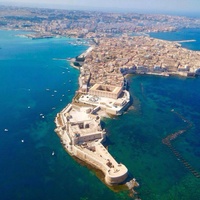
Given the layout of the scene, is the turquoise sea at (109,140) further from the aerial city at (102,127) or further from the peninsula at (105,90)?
the peninsula at (105,90)

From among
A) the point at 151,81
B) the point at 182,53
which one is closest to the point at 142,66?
the point at 151,81

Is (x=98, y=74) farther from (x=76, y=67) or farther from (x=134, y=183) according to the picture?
(x=134, y=183)

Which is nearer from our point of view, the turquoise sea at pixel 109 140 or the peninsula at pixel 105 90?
the turquoise sea at pixel 109 140

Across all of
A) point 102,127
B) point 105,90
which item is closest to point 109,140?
point 102,127

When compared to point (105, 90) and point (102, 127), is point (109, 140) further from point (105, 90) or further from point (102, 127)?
point (105, 90)

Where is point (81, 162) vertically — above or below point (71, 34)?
above

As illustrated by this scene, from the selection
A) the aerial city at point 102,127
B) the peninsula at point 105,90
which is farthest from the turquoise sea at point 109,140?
the peninsula at point 105,90

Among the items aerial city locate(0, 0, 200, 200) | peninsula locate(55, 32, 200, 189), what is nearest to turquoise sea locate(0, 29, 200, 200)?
aerial city locate(0, 0, 200, 200)

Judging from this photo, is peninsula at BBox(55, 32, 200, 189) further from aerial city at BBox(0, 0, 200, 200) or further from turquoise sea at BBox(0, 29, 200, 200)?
turquoise sea at BBox(0, 29, 200, 200)
